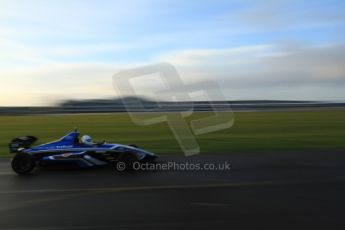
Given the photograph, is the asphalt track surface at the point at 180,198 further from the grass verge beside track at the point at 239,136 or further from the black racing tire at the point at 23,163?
the grass verge beside track at the point at 239,136

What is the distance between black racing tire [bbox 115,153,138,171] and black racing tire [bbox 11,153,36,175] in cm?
193

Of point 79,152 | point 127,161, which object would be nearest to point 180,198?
point 127,161

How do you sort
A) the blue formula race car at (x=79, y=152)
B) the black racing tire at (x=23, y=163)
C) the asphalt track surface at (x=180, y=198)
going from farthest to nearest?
1. the blue formula race car at (x=79, y=152)
2. the black racing tire at (x=23, y=163)
3. the asphalt track surface at (x=180, y=198)

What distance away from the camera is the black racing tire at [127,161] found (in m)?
10.6

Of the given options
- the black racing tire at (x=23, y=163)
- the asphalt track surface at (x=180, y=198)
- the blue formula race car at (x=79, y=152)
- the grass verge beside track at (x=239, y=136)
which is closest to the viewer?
the asphalt track surface at (x=180, y=198)

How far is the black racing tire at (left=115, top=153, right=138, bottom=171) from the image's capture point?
10.6 metres

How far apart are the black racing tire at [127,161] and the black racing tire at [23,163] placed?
1.93 m

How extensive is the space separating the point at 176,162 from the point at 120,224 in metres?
5.87

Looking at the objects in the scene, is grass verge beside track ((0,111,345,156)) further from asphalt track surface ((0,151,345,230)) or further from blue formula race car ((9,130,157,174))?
asphalt track surface ((0,151,345,230))

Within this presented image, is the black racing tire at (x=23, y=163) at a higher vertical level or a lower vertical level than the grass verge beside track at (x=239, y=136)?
higher

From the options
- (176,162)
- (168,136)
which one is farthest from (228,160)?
(168,136)

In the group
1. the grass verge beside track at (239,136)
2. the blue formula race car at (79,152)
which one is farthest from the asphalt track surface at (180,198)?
the grass verge beside track at (239,136)

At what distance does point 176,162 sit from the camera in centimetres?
1184

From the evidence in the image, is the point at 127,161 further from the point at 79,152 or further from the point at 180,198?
the point at 180,198
